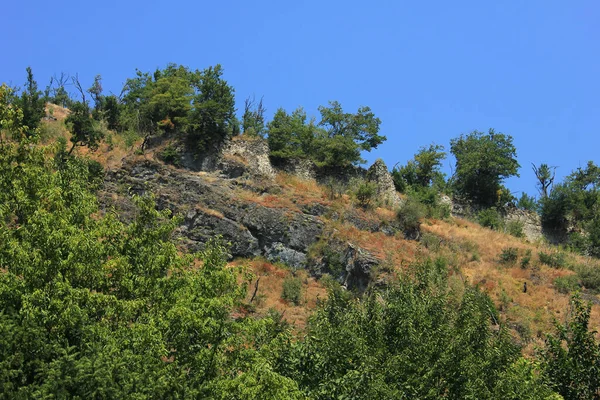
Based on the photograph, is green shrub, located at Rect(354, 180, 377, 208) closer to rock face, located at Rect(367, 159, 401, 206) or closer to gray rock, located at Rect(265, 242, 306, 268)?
rock face, located at Rect(367, 159, 401, 206)

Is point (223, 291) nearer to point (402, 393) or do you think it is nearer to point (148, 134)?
point (402, 393)

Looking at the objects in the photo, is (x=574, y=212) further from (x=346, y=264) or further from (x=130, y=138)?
(x=130, y=138)

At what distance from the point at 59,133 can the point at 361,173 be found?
19232 mm

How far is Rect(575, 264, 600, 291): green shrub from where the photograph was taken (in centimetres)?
4181

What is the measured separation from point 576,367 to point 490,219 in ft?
101

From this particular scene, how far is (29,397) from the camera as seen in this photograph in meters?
17.6

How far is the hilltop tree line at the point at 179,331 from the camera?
1845cm

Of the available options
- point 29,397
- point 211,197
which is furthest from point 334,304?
point 211,197

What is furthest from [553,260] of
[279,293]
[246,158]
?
[246,158]

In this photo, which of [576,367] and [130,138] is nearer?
[576,367]

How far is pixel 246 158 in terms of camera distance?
4694cm

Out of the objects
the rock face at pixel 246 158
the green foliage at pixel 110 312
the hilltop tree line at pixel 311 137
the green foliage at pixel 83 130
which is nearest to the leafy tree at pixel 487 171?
the hilltop tree line at pixel 311 137

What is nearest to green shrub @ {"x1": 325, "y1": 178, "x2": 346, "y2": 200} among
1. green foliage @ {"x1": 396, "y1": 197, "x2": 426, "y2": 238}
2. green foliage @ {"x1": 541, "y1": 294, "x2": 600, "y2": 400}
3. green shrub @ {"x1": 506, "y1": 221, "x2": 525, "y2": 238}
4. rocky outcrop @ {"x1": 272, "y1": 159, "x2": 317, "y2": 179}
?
rocky outcrop @ {"x1": 272, "y1": 159, "x2": 317, "y2": 179}

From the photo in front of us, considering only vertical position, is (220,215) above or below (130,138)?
below
